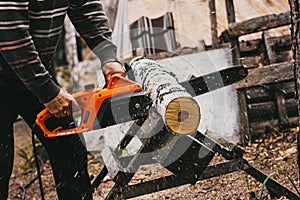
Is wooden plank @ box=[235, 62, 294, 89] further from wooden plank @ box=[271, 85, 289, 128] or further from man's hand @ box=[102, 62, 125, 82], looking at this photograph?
man's hand @ box=[102, 62, 125, 82]

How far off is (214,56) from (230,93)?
43cm

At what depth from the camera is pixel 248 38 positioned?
6625 mm

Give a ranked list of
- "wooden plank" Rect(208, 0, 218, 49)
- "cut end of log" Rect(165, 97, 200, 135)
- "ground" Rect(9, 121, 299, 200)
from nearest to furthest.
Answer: "cut end of log" Rect(165, 97, 200, 135), "ground" Rect(9, 121, 299, 200), "wooden plank" Rect(208, 0, 218, 49)

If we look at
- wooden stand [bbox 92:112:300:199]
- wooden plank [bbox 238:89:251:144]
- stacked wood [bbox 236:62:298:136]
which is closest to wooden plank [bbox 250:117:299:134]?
stacked wood [bbox 236:62:298:136]

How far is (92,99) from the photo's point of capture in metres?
2.92

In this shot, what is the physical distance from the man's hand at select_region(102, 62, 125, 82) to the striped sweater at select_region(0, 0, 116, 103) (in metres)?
0.05

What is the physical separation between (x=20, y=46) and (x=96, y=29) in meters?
0.73

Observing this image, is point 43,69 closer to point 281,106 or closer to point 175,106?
point 175,106

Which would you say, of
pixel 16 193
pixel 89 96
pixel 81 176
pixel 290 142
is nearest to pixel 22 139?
pixel 16 193

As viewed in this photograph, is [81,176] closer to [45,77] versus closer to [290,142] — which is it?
[45,77]

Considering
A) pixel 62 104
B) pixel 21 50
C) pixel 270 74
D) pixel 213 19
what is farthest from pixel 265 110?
pixel 21 50

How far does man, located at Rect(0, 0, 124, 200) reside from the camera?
270 cm

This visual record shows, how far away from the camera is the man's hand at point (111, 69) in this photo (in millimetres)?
3252

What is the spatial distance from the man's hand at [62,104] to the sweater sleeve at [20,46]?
0.11m
